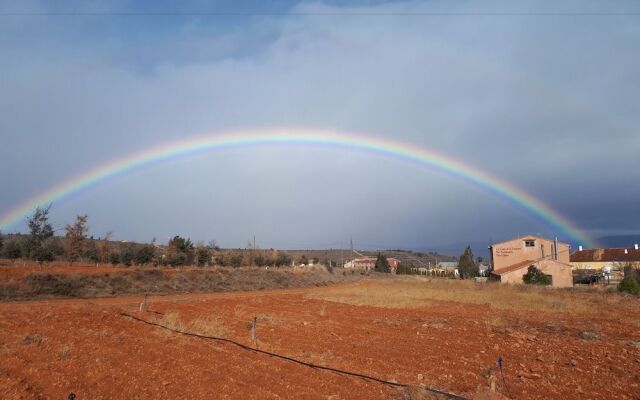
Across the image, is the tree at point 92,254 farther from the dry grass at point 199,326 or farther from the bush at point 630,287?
the bush at point 630,287

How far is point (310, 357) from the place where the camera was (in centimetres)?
1251

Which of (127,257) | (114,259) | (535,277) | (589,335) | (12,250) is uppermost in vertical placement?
(12,250)

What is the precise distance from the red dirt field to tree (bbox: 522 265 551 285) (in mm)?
31592

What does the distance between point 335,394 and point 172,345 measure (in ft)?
22.4

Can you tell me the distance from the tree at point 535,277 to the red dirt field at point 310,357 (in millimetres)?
31592

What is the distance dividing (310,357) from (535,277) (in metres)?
46.3

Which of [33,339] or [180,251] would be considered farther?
[180,251]

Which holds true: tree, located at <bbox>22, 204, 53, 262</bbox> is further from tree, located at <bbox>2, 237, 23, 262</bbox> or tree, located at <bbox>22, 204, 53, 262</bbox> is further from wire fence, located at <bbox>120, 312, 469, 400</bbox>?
wire fence, located at <bbox>120, 312, 469, 400</bbox>

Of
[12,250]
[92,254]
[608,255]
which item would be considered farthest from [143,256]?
[608,255]

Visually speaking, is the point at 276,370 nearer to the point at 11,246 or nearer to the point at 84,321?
the point at 84,321

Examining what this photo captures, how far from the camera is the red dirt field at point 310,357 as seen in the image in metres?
9.38

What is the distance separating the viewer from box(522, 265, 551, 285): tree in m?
51.1

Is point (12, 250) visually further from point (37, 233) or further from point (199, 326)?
point (199, 326)

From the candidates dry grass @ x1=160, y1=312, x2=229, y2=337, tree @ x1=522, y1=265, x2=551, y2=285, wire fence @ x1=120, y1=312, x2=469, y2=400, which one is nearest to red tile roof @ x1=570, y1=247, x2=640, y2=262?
tree @ x1=522, y1=265, x2=551, y2=285
